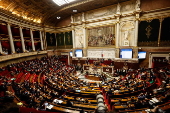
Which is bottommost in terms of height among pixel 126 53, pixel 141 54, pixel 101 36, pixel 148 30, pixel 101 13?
pixel 141 54

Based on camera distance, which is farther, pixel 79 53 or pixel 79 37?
pixel 79 37

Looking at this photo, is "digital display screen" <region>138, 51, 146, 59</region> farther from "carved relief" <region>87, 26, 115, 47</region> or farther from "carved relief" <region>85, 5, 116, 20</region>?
"carved relief" <region>85, 5, 116, 20</region>

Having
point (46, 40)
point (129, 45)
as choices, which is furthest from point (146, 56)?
point (46, 40)

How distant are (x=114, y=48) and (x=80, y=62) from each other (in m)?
7.78

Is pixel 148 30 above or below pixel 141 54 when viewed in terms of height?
above

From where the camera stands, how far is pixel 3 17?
38.5ft

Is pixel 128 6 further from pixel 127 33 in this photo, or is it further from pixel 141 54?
pixel 141 54

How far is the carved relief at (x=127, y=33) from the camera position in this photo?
1453 cm

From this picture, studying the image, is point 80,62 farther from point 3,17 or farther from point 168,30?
point 168,30

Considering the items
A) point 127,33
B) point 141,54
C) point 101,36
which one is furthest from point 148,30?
point 101,36

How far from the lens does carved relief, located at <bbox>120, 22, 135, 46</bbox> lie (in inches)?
572

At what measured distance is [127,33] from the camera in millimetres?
14883

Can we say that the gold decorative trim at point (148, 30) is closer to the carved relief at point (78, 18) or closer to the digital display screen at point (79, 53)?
the digital display screen at point (79, 53)

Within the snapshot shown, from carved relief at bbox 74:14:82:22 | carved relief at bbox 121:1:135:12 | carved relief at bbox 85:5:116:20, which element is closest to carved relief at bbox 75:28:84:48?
carved relief at bbox 74:14:82:22
